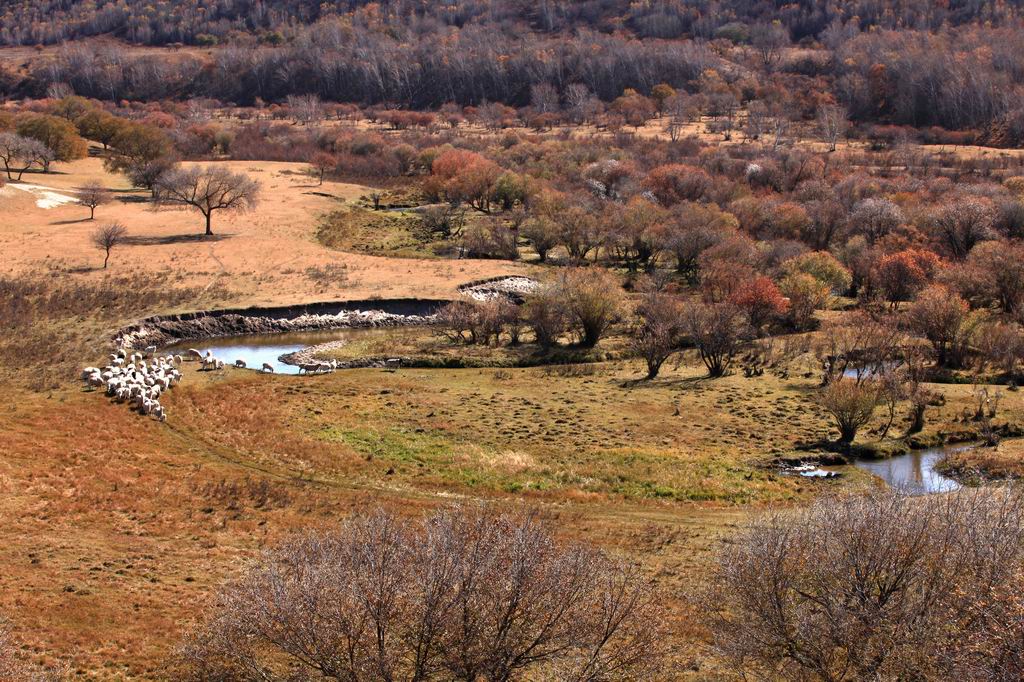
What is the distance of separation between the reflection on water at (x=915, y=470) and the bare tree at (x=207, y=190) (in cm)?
6292

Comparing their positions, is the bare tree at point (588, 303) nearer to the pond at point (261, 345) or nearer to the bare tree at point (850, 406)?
the pond at point (261, 345)

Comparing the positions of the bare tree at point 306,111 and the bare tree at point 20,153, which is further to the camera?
→ the bare tree at point 306,111

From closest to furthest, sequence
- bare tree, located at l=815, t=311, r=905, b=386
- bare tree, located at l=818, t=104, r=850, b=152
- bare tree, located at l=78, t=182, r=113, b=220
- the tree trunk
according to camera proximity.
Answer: the tree trunk, bare tree, located at l=815, t=311, r=905, b=386, bare tree, located at l=78, t=182, r=113, b=220, bare tree, located at l=818, t=104, r=850, b=152

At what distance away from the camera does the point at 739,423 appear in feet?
147

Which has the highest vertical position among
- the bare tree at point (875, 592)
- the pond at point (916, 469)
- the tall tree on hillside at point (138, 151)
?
the tall tree on hillside at point (138, 151)

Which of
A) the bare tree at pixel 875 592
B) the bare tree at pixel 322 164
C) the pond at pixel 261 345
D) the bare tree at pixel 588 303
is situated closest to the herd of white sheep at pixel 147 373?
the pond at pixel 261 345

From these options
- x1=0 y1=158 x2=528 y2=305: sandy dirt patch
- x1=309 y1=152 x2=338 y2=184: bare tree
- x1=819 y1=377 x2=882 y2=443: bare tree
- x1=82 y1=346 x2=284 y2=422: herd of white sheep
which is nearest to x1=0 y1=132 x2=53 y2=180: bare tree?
x1=0 y1=158 x2=528 y2=305: sandy dirt patch

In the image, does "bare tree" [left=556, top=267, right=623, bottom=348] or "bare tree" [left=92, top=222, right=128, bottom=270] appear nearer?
"bare tree" [left=556, top=267, right=623, bottom=348]

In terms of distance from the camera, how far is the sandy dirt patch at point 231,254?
229 feet

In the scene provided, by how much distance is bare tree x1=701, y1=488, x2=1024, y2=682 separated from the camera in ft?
57.0

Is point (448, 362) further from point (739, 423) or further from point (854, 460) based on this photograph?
point (854, 460)

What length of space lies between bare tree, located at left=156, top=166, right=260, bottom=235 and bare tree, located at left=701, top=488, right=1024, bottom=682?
238ft

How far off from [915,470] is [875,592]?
21.4 m

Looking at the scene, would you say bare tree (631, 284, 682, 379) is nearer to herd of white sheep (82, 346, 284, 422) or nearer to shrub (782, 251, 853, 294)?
shrub (782, 251, 853, 294)
